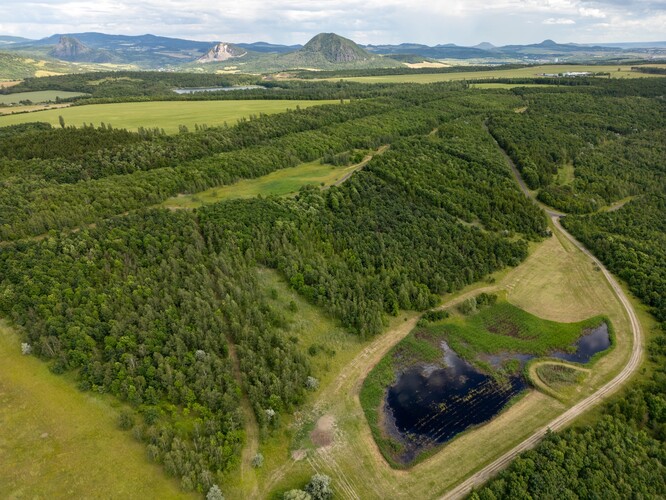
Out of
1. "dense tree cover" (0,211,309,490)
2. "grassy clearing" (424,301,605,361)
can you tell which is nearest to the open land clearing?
"dense tree cover" (0,211,309,490)

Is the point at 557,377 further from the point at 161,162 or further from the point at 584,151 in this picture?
the point at 584,151

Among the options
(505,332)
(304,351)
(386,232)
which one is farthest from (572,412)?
(386,232)

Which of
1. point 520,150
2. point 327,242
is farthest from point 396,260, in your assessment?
point 520,150

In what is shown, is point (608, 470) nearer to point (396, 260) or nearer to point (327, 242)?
point (396, 260)

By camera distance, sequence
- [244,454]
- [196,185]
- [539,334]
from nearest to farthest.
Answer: [244,454] → [539,334] → [196,185]

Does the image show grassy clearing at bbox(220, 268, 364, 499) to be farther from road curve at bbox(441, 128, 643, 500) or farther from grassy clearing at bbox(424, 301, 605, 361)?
road curve at bbox(441, 128, 643, 500)
